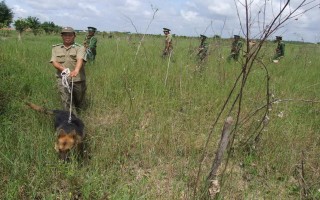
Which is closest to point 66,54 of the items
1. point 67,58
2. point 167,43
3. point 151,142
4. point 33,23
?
point 67,58

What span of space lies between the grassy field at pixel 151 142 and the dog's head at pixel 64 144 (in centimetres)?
12

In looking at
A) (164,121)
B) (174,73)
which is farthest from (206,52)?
(164,121)

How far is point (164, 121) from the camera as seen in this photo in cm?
408

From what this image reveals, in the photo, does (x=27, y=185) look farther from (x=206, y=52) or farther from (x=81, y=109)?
(x=206, y=52)

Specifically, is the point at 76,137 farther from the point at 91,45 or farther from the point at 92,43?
the point at 92,43

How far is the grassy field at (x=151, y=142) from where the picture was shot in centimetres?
282

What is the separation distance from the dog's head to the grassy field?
0.38ft

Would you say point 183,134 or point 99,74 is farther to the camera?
point 99,74

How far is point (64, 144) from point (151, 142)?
3.43 feet

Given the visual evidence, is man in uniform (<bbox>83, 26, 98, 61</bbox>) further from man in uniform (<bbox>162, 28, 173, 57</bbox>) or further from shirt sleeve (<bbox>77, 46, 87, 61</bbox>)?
shirt sleeve (<bbox>77, 46, 87, 61</bbox>)

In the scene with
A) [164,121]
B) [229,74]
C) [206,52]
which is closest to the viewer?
[164,121]

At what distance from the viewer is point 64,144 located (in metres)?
3.02

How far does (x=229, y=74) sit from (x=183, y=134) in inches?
131

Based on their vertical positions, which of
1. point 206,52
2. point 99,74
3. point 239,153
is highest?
point 206,52
